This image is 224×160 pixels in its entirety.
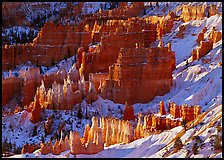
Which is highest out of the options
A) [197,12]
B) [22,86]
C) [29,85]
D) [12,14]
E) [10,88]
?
[197,12]

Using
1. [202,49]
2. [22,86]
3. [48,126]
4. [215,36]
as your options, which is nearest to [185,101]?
[202,49]

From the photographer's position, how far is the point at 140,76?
67.4 meters

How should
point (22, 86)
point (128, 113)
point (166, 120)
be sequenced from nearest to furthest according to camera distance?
point (166, 120) < point (128, 113) < point (22, 86)

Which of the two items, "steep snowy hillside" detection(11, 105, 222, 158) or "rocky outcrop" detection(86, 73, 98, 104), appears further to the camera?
"rocky outcrop" detection(86, 73, 98, 104)

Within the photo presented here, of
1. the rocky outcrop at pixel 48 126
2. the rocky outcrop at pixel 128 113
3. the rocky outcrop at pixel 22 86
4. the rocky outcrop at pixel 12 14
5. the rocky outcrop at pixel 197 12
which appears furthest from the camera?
the rocky outcrop at pixel 12 14

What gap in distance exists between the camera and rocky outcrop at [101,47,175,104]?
66.8m

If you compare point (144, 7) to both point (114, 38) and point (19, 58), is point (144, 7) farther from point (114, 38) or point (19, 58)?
point (114, 38)

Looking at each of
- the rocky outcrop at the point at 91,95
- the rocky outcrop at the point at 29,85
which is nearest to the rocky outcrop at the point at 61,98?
the rocky outcrop at the point at 91,95

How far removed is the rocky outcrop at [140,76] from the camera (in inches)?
2630

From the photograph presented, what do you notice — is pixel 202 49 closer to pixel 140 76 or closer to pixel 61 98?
pixel 140 76

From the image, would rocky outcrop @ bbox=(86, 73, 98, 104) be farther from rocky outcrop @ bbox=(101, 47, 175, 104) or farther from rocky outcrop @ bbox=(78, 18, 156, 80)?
rocky outcrop @ bbox=(78, 18, 156, 80)

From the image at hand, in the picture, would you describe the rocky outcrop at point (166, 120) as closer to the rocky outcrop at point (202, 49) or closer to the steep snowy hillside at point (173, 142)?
the steep snowy hillside at point (173, 142)

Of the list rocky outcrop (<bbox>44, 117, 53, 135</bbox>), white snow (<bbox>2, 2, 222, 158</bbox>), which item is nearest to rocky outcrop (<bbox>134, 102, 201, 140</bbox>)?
white snow (<bbox>2, 2, 222, 158</bbox>)

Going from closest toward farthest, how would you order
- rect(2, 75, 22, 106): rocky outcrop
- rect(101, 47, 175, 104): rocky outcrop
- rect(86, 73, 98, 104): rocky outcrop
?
rect(86, 73, 98, 104): rocky outcrop
rect(101, 47, 175, 104): rocky outcrop
rect(2, 75, 22, 106): rocky outcrop
